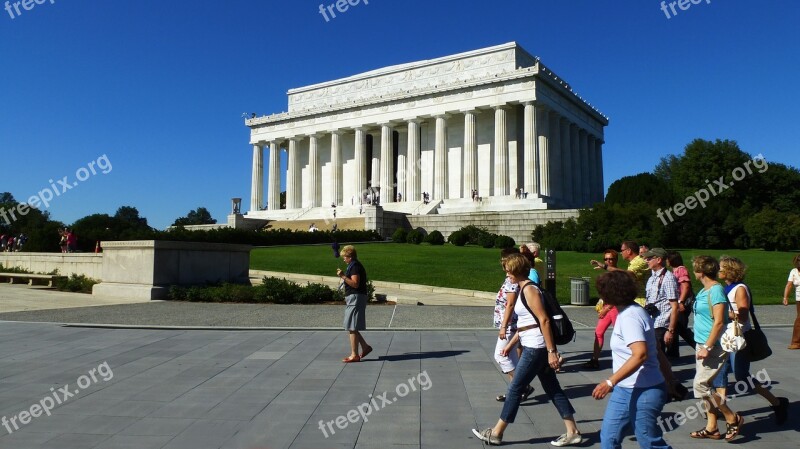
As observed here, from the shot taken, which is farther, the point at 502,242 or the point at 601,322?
the point at 502,242

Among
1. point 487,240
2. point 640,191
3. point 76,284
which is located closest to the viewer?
point 76,284

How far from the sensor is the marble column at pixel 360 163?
65.9m

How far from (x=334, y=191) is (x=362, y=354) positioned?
194 ft

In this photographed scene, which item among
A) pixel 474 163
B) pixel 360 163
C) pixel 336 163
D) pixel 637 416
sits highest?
pixel 336 163

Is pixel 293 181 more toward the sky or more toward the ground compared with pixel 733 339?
more toward the sky

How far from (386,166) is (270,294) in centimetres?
4735

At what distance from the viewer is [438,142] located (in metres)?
60.3

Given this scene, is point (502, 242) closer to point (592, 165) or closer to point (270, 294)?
point (270, 294)

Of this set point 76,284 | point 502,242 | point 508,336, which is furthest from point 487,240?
point 508,336

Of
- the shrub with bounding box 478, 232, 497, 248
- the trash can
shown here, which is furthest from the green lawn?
the shrub with bounding box 478, 232, 497, 248

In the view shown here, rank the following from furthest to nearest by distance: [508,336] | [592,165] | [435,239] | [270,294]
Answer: [592,165], [435,239], [270,294], [508,336]

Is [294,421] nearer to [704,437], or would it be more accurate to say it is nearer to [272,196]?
[704,437]

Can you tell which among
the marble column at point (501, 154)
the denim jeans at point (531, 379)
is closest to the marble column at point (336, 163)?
the marble column at point (501, 154)

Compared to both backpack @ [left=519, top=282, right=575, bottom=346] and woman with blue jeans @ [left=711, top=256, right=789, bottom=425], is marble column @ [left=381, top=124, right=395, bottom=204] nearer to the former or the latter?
woman with blue jeans @ [left=711, top=256, right=789, bottom=425]
